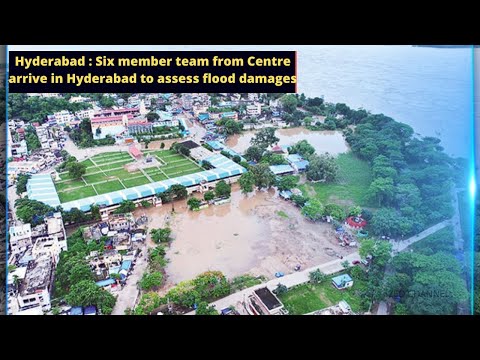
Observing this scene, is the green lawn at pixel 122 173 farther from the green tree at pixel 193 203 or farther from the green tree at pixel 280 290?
the green tree at pixel 280 290

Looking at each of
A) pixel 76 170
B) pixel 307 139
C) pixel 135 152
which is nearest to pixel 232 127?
pixel 307 139

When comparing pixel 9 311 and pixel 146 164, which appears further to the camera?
pixel 146 164

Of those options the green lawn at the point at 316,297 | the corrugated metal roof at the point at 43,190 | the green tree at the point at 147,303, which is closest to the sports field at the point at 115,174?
the corrugated metal roof at the point at 43,190

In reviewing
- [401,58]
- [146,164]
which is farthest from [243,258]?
[401,58]

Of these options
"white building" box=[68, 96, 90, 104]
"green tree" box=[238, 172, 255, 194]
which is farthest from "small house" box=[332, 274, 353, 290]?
"white building" box=[68, 96, 90, 104]

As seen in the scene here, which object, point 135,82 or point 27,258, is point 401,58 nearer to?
point 135,82

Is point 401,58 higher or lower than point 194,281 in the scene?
higher
